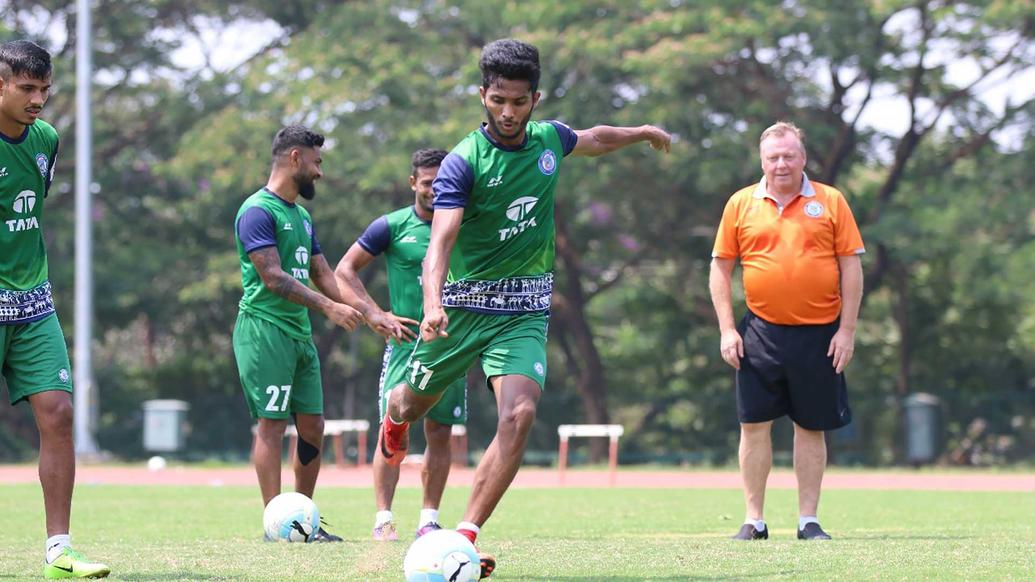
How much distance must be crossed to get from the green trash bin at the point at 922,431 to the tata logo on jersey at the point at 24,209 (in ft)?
70.6

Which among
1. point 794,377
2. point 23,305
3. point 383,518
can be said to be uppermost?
point 23,305

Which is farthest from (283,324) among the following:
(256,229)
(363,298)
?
(363,298)

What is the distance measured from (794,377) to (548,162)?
261 centimetres

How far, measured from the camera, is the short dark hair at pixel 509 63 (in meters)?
Answer: 6.86

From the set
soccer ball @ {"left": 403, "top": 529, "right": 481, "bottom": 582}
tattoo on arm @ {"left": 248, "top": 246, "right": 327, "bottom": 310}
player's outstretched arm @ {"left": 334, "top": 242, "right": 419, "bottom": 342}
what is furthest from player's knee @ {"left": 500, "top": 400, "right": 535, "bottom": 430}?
tattoo on arm @ {"left": 248, "top": 246, "right": 327, "bottom": 310}

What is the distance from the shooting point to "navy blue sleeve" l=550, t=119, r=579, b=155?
743 cm

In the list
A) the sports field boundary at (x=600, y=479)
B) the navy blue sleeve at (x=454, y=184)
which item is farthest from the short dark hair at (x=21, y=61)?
the sports field boundary at (x=600, y=479)

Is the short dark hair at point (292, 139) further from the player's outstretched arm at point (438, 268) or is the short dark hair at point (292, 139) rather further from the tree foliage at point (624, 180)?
the tree foliage at point (624, 180)

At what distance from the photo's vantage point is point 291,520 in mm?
8766

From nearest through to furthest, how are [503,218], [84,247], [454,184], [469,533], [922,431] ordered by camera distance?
1. [469,533]
2. [454,184]
3. [503,218]
4. [922,431]
5. [84,247]

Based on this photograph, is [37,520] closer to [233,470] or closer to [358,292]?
[358,292]

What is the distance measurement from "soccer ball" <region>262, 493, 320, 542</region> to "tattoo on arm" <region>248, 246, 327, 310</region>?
1.13m

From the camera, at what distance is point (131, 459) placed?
106 ft

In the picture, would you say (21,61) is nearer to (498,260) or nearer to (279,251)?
(498,260)
